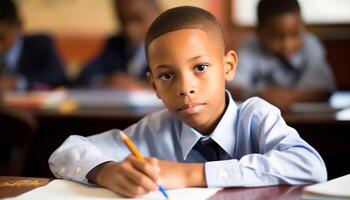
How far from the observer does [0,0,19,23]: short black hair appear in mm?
4098

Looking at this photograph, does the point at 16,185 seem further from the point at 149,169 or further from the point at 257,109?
the point at 257,109

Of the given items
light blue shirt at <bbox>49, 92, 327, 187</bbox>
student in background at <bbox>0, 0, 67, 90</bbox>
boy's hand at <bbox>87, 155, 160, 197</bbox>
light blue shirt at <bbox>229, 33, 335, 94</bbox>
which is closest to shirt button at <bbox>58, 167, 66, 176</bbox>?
light blue shirt at <bbox>49, 92, 327, 187</bbox>

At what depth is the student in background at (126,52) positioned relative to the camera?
12.7ft

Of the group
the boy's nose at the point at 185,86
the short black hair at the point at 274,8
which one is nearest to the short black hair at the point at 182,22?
the boy's nose at the point at 185,86

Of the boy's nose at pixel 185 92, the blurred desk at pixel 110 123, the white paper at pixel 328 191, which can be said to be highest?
the boy's nose at pixel 185 92

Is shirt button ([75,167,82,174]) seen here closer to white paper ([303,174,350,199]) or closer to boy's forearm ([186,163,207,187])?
boy's forearm ([186,163,207,187])

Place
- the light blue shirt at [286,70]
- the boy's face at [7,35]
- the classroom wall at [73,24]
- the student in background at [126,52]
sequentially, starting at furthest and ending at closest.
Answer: the classroom wall at [73,24]
the boy's face at [7,35]
the student in background at [126,52]
the light blue shirt at [286,70]

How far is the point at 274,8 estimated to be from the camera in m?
3.26

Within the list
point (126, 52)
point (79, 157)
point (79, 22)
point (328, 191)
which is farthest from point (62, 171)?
point (79, 22)

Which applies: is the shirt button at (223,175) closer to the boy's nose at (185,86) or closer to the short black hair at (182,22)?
the boy's nose at (185,86)

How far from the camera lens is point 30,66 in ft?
14.0

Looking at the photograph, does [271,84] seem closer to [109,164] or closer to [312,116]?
[312,116]

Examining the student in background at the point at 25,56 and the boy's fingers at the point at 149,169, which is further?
the student in background at the point at 25,56

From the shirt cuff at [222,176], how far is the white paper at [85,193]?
0.06ft
